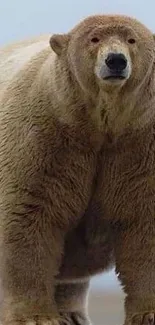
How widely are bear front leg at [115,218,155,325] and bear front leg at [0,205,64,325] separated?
0.33 metres

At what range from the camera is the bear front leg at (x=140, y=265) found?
8977 millimetres

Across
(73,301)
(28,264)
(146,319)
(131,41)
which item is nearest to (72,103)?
(131,41)

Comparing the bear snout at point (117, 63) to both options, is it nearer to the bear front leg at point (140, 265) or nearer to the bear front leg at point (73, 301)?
the bear front leg at point (140, 265)

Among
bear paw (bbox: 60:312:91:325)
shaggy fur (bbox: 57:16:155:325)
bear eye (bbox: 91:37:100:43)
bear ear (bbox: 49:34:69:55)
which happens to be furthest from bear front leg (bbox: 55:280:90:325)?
bear eye (bbox: 91:37:100:43)

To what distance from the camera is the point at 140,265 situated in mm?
9008

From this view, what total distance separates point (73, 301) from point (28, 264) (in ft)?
3.39

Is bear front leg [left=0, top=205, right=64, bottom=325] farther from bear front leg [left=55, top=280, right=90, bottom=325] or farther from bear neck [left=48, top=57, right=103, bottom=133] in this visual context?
bear front leg [left=55, top=280, right=90, bottom=325]

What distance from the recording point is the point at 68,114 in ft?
28.9

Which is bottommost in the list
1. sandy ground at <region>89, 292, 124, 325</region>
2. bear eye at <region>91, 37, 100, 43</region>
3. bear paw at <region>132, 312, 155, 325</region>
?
bear paw at <region>132, 312, 155, 325</region>

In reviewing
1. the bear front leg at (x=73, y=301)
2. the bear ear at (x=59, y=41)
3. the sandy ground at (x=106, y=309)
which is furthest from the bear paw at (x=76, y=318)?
the bear ear at (x=59, y=41)

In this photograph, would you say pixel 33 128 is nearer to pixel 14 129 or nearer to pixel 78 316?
pixel 14 129

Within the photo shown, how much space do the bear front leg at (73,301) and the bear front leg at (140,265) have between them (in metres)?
0.77

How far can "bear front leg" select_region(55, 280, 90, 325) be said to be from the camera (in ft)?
32.2

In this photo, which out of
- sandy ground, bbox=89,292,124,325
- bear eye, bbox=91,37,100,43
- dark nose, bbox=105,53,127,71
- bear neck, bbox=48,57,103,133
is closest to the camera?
dark nose, bbox=105,53,127,71
